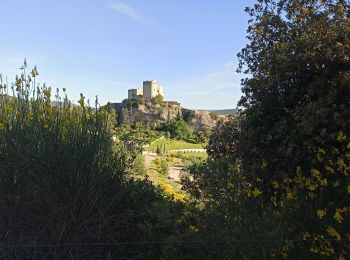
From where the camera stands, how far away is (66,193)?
4.43 meters

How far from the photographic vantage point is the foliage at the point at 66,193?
4355 millimetres

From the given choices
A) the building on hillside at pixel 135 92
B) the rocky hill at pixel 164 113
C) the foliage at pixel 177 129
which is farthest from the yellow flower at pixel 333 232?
the building on hillside at pixel 135 92

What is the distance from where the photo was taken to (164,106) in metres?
56.5

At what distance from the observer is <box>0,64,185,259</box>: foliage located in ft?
14.3

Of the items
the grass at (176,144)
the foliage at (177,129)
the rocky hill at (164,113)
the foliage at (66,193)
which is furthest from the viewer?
the rocky hill at (164,113)

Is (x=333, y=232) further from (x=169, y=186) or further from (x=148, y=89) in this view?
(x=148, y=89)

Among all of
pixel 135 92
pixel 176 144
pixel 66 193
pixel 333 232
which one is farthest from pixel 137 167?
pixel 135 92

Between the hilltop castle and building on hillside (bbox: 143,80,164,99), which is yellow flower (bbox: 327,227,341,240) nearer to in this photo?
the hilltop castle

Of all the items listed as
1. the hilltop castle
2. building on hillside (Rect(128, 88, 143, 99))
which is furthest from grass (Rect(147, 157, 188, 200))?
the hilltop castle

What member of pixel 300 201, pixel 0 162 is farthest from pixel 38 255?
pixel 300 201

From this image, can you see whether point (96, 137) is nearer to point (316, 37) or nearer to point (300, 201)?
point (300, 201)

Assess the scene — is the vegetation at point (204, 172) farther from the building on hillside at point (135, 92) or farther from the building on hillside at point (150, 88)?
the building on hillside at point (150, 88)

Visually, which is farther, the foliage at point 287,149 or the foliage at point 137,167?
the foliage at point 137,167

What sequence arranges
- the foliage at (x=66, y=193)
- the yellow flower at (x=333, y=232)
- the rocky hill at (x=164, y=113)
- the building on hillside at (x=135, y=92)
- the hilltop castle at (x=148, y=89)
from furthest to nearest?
the hilltop castle at (x=148, y=89) → the building on hillside at (x=135, y=92) → the rocky hill at (x=164, y=113) → the foliage at (x=66, y=193) → the yellow flower at (x=333, y=232)
